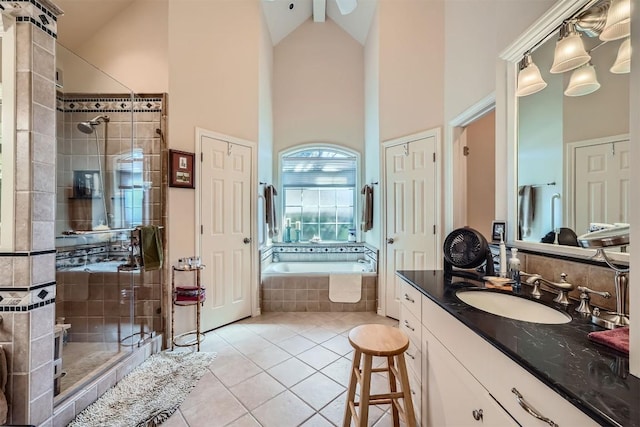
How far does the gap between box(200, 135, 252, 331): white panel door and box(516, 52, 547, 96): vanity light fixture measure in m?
2.52

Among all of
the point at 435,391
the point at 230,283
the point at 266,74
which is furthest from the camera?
the point at 266,74

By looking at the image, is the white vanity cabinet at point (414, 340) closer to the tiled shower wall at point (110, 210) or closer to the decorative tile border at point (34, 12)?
the tiled shower wall at point (110, 210)

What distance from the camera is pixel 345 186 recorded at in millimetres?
4301

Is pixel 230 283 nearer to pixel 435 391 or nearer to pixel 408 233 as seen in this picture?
pixel 408 233

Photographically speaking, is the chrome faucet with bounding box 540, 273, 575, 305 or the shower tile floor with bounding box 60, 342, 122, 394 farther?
the shower tile floor with bounding box 60, 342, 122, 394

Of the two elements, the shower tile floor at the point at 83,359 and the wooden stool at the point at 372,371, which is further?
the shower tile floor at the point at 83,359

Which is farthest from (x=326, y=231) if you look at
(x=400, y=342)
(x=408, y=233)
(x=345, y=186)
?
(x=400, y=342)

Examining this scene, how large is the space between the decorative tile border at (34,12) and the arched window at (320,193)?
297 cm

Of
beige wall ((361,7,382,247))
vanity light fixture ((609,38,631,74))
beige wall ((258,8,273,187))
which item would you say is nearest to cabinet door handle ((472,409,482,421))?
vanity light fixture ((609,38,631,74))

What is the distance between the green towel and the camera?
7.30ft

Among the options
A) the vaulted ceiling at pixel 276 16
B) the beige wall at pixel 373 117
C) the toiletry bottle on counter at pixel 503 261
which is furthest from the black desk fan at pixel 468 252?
the vaulted ceiling at pixel 276 16

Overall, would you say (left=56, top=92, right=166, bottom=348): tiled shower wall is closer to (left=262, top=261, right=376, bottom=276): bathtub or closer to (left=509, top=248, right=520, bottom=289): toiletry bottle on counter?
(left=262, top=261, right=376, bottom=276): bathtub

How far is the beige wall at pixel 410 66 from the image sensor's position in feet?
8.93

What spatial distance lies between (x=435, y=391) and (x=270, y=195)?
9.53 feet
